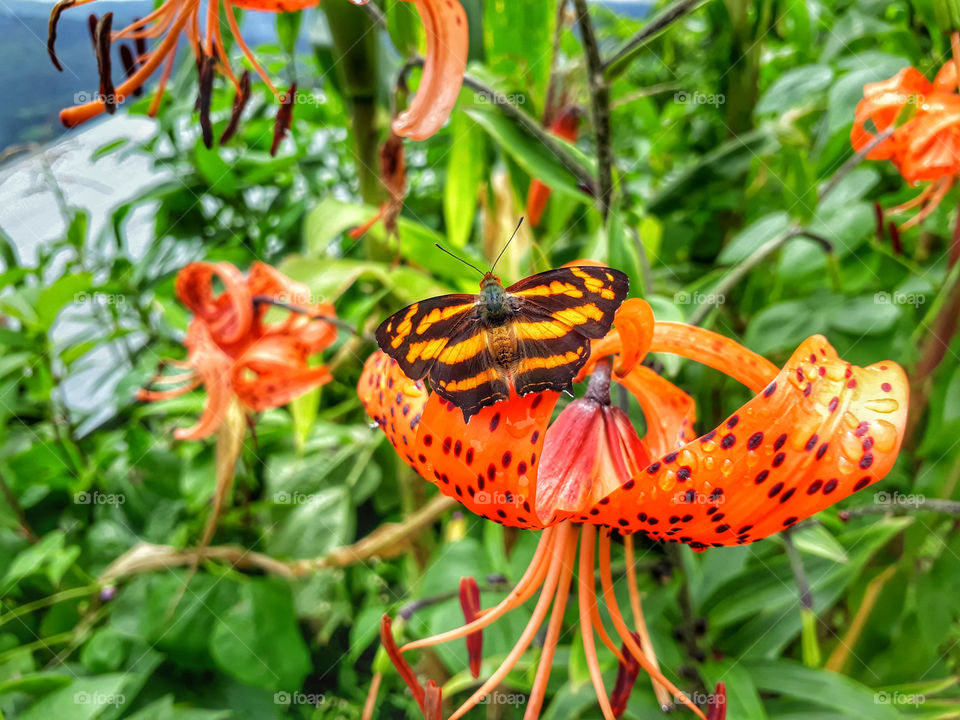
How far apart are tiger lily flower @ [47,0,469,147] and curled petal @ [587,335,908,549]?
0.62ft

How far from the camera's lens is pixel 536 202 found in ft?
2.16

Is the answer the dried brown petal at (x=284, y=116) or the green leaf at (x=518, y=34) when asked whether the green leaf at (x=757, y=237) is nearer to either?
the green leaf at (x=518, y=34)

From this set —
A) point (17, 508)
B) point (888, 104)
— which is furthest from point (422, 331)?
point (17, 508)

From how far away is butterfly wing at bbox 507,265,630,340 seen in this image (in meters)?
0.24

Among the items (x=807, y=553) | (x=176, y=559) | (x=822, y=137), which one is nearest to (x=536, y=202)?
(x=822, y=137)

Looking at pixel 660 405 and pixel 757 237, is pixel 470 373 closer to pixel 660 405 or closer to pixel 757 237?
pixel 660 405

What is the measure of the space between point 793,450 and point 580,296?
0.10 metres

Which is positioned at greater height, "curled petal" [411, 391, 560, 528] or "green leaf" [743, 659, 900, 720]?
"curled petal" [411, 391, 560, 528]

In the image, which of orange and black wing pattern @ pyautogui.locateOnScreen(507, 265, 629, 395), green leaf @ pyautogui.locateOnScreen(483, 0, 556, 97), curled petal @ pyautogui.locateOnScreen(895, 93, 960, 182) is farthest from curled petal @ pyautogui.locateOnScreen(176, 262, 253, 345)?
curled petal @ pyautogui.locateOnScreen(895, 93, 960, 182)

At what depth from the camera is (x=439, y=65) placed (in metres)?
0.34

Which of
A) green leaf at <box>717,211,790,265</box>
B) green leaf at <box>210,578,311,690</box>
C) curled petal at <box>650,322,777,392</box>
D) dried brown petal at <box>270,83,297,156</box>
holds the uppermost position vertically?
dried brown petal at <box>270,83,297,156</box>

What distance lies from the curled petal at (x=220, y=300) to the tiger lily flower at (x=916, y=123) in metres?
0.52

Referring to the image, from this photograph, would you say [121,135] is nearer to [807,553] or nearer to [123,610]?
[123,610]

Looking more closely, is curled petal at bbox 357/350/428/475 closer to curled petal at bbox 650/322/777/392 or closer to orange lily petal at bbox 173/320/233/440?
curled petal at bbox 650/322/777/392
